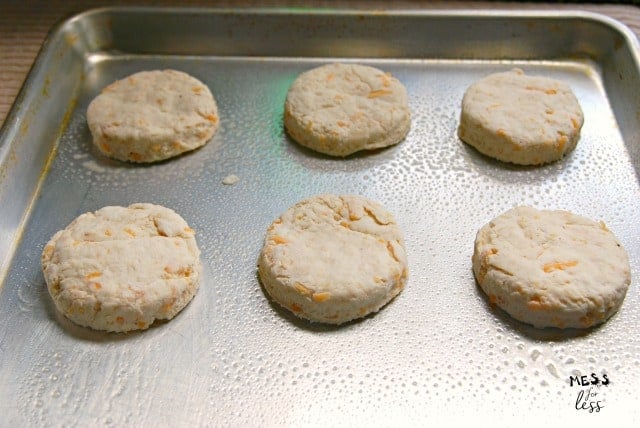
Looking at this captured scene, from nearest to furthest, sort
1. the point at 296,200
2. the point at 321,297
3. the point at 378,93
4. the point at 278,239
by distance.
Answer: the point at 321,297 < the point at 278,239 < the point at 296,200 < the point at 378,93

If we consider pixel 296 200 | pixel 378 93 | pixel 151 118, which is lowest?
pixel 296 200

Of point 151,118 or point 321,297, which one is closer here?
point 321,297

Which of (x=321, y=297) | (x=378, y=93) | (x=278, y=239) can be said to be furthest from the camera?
(x=378, y=93)

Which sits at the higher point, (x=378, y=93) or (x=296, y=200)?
(x=378, y=93)

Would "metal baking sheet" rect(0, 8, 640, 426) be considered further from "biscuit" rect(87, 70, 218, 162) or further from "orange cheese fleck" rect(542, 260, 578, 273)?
"orange cheese fleck" rect(542, 260, 578, 273)

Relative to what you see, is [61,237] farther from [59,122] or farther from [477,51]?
[477,51]

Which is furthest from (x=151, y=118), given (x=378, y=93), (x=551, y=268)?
(x=551, y=268)

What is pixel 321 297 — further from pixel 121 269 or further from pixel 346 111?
pixel 346 111
